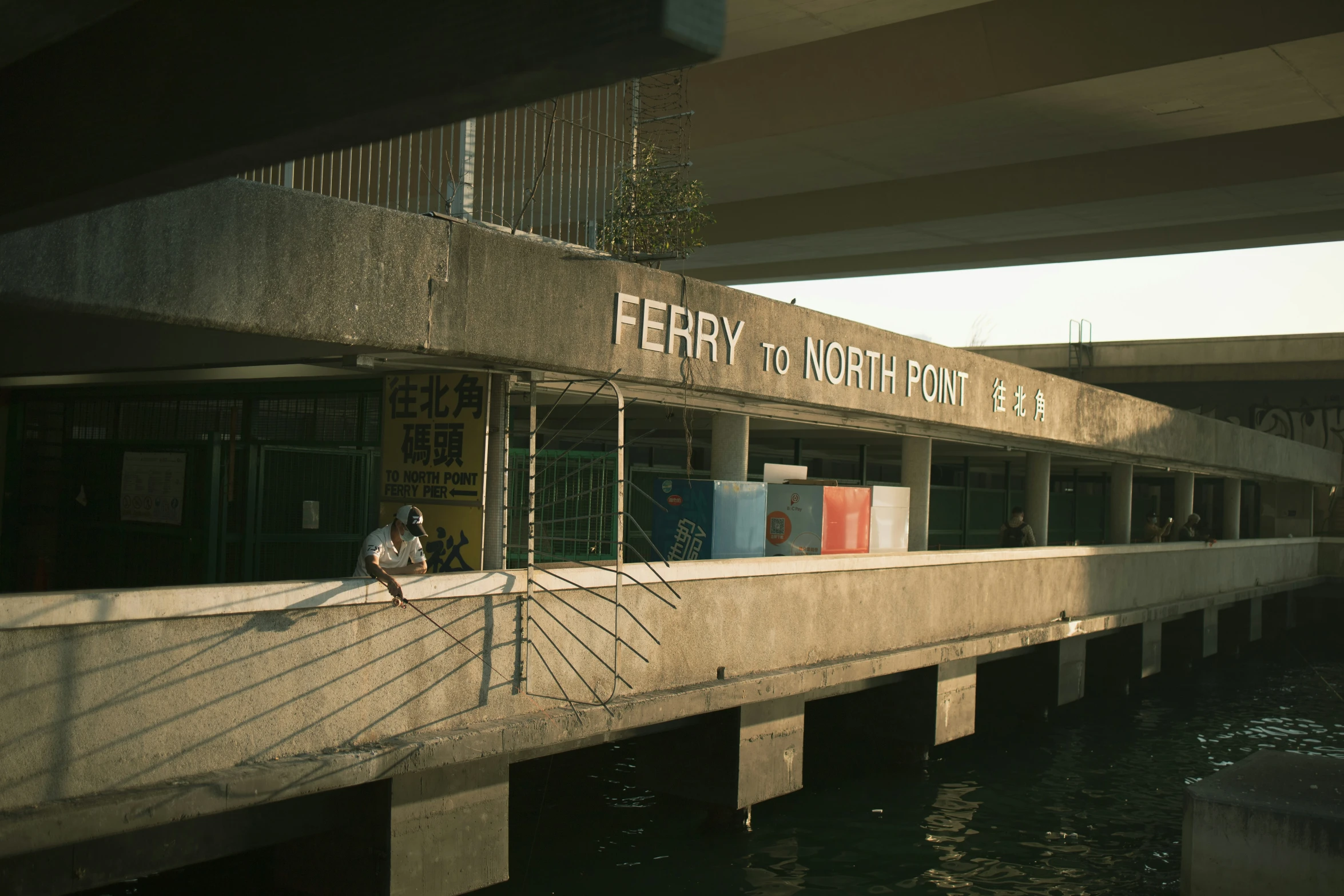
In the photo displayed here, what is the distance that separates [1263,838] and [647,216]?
7.37 meters

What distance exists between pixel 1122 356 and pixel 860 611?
33284 mm

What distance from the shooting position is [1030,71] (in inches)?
721

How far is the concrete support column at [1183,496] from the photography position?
28.1 metres

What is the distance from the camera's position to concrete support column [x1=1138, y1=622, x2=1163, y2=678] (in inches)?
893

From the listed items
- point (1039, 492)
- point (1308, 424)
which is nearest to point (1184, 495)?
point (1039, 492)

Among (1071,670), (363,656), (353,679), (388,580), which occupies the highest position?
(388,580)

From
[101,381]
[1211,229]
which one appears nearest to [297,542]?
[101,381]

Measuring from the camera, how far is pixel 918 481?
52.5 feet

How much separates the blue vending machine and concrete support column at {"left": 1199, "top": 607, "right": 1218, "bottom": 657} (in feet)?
57.7

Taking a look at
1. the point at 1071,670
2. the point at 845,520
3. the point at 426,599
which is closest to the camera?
the point at 426,599

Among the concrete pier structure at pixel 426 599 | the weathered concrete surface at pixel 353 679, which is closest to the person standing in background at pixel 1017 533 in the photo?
the concrete pier structure at pixel 426 599

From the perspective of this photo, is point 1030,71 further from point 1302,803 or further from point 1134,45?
point 1302,803

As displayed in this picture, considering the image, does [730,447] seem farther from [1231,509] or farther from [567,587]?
[1231,509]

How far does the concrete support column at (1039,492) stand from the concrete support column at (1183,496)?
9309 millimetres
